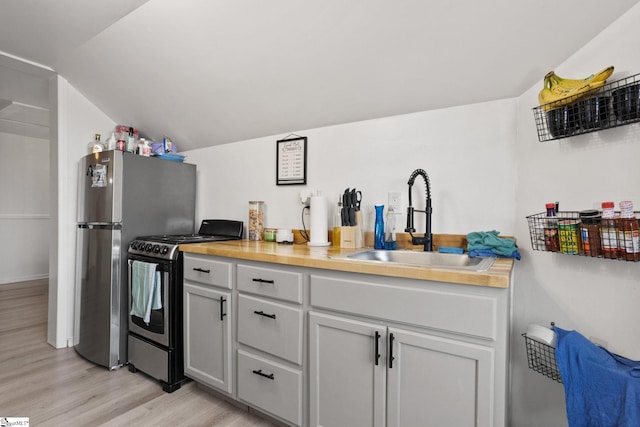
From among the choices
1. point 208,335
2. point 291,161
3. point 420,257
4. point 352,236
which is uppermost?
point 291,161

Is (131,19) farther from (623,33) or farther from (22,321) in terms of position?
(22,321)

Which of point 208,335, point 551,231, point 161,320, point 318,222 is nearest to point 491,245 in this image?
point 551,231

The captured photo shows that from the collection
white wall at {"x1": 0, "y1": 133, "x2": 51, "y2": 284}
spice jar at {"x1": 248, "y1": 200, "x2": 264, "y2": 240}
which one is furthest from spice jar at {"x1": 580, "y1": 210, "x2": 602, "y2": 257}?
white wall at {"x1": 0, "y1": 133, "x2": 51, "y2": 284}

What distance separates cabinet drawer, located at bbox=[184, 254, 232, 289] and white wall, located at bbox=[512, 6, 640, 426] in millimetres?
Result: 1543

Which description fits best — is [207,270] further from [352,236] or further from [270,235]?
[352,236]

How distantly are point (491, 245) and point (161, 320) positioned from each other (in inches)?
79.8

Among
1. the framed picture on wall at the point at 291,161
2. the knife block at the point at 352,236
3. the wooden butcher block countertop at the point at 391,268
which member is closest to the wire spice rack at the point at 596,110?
→ the wooden butcher block countertop at the point at 391,268

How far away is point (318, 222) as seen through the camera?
2.13 m

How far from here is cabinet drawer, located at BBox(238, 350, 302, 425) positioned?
157 centimetres

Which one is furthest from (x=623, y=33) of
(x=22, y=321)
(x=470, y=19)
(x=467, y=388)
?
(x=22, y=321)

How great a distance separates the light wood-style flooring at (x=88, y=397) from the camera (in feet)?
5.84

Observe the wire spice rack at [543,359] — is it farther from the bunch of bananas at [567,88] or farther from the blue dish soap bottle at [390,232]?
the bunch of bananas at [567,88]

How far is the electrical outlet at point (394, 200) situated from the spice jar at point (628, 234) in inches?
41.3

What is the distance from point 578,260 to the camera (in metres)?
1.30
